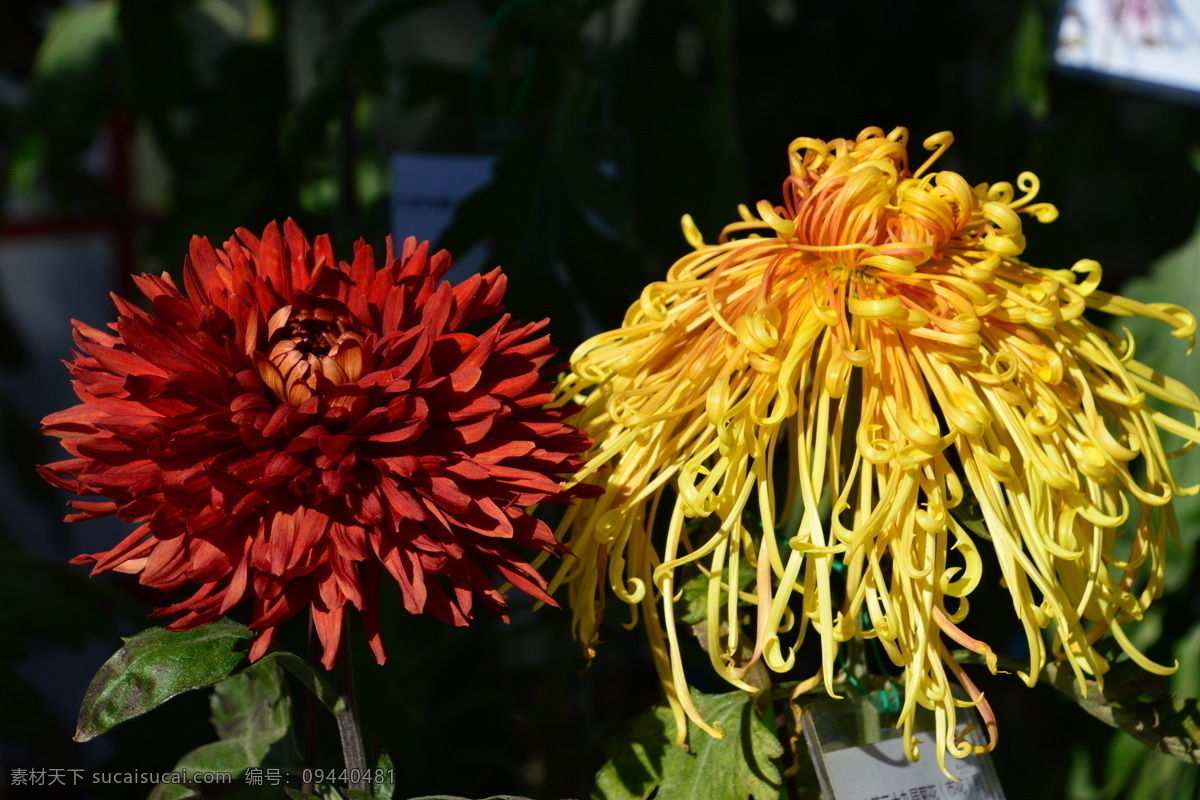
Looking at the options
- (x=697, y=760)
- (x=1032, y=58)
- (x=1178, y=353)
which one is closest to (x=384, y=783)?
(x=697, y=760)

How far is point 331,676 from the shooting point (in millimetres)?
477

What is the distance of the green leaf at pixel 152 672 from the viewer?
350 mm

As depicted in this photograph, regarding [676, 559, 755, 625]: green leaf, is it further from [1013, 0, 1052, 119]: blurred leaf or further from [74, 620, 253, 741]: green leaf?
[1013, 0, 1052, 119]: blurred leaf

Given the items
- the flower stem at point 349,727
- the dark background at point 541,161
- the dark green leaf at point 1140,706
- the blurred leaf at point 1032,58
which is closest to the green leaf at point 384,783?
the flower stem at point 349,727

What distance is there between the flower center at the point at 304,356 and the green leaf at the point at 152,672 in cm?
11

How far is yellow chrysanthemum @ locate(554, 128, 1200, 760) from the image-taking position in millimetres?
373

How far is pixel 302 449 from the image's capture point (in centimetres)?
33

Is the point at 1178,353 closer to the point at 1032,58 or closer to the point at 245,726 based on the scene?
the point at 1032,58

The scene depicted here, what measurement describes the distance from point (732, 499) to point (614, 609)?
0.62 feet

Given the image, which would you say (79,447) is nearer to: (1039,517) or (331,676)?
(331,676)

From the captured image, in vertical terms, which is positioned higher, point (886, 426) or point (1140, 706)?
point (886, 426)

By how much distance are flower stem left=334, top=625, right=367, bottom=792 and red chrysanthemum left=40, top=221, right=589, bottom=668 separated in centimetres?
5

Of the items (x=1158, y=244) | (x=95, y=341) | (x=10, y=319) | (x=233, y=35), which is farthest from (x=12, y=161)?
(x=1158, y=244)

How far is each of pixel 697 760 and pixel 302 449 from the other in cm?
23
